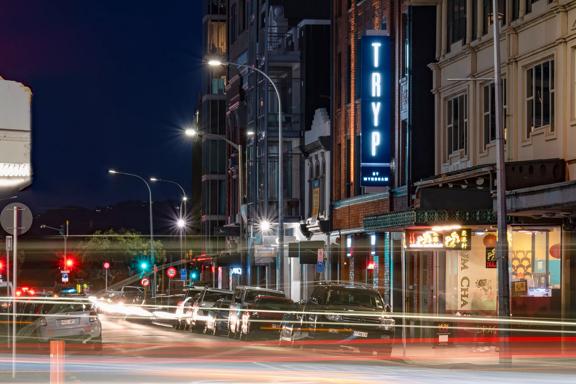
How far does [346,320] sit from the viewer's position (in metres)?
27.7

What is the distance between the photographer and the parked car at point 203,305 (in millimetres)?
40312

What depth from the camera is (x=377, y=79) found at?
1638 inches

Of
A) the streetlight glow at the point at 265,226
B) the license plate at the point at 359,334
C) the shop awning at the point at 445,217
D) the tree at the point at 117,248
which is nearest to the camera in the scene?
the license plate at the point at 359,334

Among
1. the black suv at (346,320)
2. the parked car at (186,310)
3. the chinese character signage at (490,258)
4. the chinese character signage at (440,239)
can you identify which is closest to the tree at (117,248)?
the parked car at (186,310)

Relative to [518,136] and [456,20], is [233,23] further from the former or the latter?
[518,136]

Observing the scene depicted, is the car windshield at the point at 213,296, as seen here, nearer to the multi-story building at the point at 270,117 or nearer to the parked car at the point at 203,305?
the parked car at the point at 203,305

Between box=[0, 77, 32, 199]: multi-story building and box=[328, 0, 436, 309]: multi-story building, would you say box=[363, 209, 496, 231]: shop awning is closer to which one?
box=[328, 0, 436, 309]: multi-story building

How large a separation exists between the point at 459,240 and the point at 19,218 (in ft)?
55.0

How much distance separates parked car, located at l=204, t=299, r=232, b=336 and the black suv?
775cm

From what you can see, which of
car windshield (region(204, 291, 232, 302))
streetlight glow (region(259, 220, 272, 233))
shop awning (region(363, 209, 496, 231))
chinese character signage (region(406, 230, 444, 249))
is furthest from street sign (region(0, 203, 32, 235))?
streetlight glow (region(259, 220, 272, 233))

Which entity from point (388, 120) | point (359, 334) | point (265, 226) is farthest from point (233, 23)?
point (359, 334)

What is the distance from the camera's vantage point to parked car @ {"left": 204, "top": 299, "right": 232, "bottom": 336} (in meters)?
37.4

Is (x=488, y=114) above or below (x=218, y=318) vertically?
above

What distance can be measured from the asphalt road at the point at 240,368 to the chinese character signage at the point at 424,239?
5.94 meters
